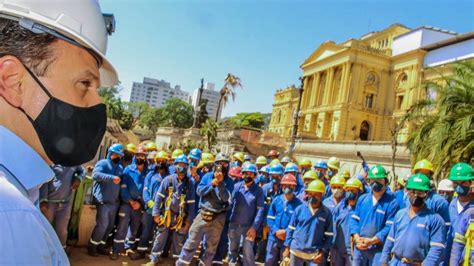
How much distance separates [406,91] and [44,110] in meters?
52.2

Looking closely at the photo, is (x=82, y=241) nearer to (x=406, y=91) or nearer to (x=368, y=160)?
(x=368, y=160)

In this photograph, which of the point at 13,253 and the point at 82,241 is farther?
the point at 82,241

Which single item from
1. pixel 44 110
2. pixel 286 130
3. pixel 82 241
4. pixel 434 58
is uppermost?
pixel 434 58

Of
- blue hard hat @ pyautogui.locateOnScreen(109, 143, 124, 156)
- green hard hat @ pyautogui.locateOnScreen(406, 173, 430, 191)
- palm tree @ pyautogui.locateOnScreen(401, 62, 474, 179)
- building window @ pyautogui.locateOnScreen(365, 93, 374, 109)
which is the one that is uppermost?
building window @ pyautogui.locateOnScreen(365, 93, 374, 109)

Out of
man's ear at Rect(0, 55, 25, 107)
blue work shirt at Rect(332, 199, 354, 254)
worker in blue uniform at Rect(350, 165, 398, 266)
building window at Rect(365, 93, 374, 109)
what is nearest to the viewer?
man's ear at Rect(0, 55, 25, 107)

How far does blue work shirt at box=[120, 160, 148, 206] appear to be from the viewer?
25.3ft

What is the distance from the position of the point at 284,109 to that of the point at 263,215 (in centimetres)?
6685

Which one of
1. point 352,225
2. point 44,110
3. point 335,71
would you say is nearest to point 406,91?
point 335,71

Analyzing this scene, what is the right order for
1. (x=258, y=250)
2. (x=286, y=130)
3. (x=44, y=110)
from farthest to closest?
(x=286, y=130), (x=258, y=250), (x=44, y=110)

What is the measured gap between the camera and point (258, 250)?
28.6 ft

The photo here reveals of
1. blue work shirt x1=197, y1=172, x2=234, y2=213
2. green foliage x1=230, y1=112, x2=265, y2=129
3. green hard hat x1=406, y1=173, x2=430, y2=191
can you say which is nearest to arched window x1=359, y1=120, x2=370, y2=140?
green foliage x1=230, y1=112, x2=265, y2=129

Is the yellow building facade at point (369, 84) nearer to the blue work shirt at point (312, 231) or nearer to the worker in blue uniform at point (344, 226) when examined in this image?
the worker in blue uniform at point (344, 226)

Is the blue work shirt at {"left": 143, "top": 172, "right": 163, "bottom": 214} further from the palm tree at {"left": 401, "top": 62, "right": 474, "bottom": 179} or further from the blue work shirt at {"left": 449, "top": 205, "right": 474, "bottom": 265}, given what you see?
the palm tree at {"left": 401, "top": 62, "right": 474, "bottom": 179}

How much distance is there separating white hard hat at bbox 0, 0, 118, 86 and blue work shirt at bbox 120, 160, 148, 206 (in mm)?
6806
